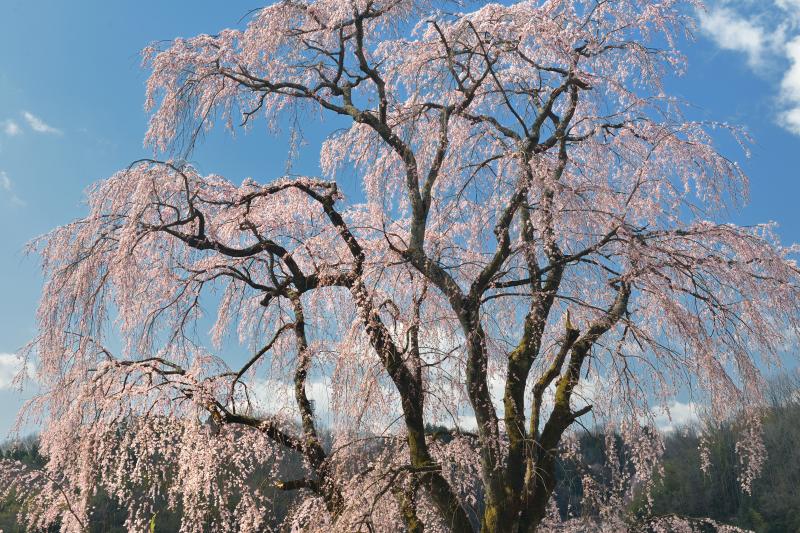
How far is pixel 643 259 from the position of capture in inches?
203

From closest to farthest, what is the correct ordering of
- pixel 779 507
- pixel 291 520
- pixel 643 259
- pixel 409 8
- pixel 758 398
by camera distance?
pixel 643 259 → pixel 758 398 → pixel 291 520 → pixel 409 8 → pixel 779 507

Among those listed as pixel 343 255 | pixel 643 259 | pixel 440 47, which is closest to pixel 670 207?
pixel 643 259

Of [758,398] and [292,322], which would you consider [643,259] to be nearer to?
[758,398]

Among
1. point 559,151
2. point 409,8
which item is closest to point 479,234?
point 559,151

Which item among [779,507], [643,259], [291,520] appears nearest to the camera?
[643,259]

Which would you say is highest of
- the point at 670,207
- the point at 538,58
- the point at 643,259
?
the point at 538,58

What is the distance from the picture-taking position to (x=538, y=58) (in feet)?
23.5

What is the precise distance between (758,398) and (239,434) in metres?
4.75

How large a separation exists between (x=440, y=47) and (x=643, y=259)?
3.02m

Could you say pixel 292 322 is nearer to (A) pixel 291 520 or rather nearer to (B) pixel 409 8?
(A) pixel 291 520

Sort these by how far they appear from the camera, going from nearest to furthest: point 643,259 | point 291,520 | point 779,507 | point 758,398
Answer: point 643,259 < point 758,398 < point 291,520 < point 779,507

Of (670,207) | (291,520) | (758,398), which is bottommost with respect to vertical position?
(291,520)

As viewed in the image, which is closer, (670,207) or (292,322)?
(670,207)

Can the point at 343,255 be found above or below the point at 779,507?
above
